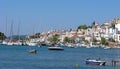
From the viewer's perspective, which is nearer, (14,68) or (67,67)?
(14,68)

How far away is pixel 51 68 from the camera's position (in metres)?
64.9

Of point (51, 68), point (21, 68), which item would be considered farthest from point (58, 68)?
point (21, 68)

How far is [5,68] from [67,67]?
32.6 ft

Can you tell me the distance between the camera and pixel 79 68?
216 ft

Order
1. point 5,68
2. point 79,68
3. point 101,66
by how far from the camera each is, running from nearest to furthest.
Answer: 1. point 5,68
2. point 79,68
3. point 101,66

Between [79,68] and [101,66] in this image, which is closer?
[79,68]

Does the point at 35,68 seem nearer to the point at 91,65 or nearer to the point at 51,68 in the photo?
the point at 51,68

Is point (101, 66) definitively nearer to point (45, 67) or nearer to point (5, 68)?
point (45, 67)

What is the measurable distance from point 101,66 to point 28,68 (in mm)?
12379

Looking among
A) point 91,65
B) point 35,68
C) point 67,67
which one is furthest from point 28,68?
point 91,65

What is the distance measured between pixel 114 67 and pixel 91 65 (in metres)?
5.21

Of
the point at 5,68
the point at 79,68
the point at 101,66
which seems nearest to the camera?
the point at 5,68

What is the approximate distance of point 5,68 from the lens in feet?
203

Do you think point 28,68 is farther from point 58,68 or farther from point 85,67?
point 85,67
